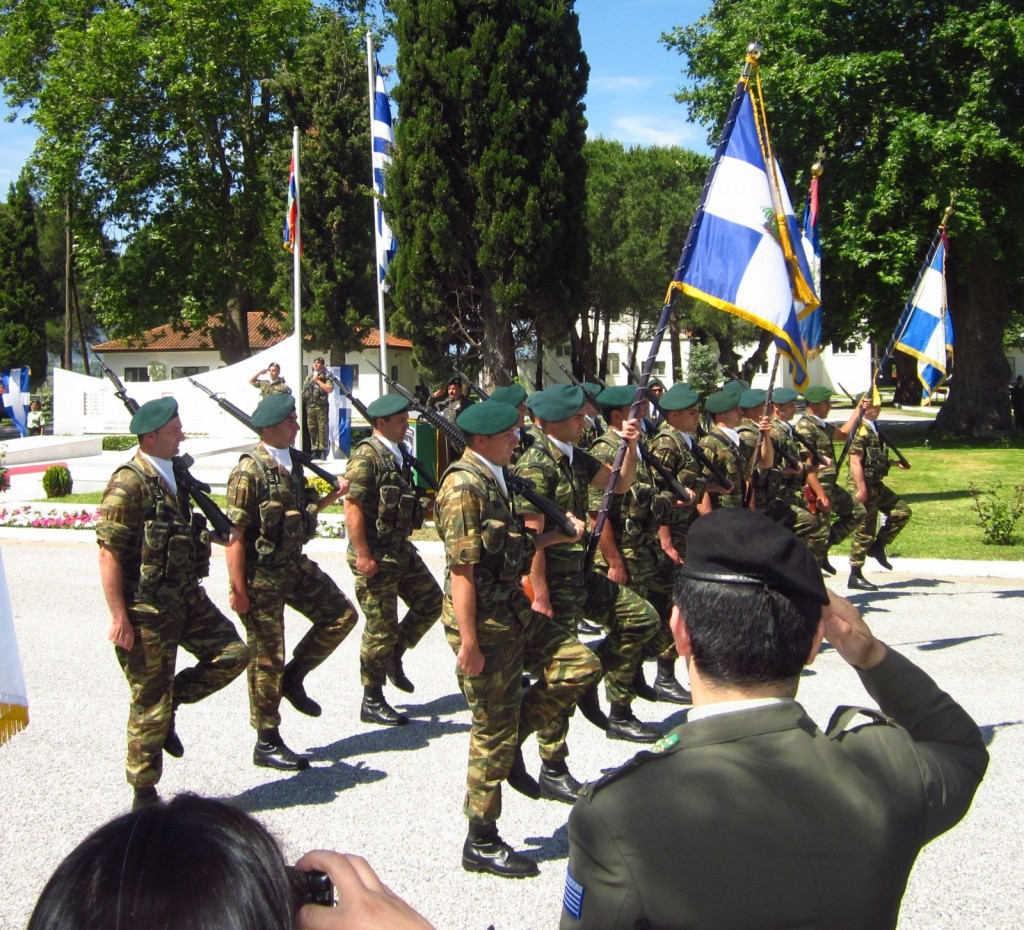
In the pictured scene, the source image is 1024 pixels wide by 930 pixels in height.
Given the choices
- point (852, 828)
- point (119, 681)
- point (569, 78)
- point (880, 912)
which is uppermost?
point (569, 78)

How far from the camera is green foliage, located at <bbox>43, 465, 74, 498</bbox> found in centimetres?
1853

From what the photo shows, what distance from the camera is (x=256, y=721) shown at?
19.1ft

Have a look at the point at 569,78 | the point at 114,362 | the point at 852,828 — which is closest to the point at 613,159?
the point at 569,78

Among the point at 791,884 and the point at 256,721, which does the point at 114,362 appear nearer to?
the point at 256,721

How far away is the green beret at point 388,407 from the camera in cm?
698

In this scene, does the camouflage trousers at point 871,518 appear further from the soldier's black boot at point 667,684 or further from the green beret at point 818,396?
the soldier's black boot at point 667,684

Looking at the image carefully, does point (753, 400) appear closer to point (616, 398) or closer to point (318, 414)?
point (616, 398)

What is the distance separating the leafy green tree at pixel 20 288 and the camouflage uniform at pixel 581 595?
48971 mm

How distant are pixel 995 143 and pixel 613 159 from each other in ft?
82.2

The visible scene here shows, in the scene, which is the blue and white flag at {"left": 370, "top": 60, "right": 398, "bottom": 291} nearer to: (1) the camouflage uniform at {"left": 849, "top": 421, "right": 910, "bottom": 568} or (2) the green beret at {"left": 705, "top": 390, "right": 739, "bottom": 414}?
(1) the camouflage uniform at {"left": 849, "top": 421, "right": 910, "bottom": 568}

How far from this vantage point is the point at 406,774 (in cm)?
567

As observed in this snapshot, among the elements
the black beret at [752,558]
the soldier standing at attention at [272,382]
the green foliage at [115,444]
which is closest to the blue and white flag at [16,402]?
the green foliage at [115,444]

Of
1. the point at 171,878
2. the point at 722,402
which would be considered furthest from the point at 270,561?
the point at 171,878

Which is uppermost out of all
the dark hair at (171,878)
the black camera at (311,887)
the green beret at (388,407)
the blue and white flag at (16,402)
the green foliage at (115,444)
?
the green beret at (388,407)
